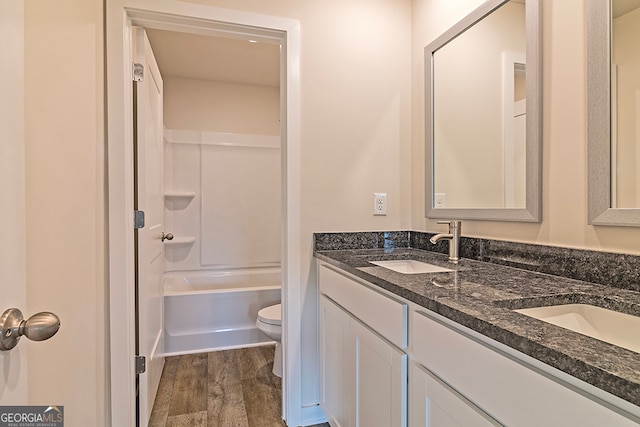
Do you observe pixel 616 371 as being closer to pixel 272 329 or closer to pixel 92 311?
pixel 92 311

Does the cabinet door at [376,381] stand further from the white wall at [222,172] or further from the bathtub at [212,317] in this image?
the white wall at [222,172]

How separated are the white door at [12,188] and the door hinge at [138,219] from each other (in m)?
1.10

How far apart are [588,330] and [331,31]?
1717mm

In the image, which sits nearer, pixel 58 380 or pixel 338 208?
pixel 58 380

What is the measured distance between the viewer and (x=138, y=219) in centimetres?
165

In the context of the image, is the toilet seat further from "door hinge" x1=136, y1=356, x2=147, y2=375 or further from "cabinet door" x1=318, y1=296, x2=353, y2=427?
"door hinge" x1=136, y1=356, x2=147, y2=375

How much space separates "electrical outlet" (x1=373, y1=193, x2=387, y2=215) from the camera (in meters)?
1.91

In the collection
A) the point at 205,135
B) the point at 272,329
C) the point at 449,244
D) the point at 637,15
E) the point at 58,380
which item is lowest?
the point at 272,329

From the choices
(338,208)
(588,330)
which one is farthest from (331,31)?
(588,330)

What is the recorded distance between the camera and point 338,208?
1851 mm

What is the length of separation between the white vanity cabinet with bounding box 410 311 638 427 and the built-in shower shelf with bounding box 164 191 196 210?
8.89ft

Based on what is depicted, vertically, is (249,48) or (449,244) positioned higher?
(249,48)

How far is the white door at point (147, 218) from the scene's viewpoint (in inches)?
65.8

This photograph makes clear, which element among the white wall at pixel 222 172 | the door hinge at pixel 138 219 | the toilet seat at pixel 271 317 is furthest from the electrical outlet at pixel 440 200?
the white wall at pixel 222 172
